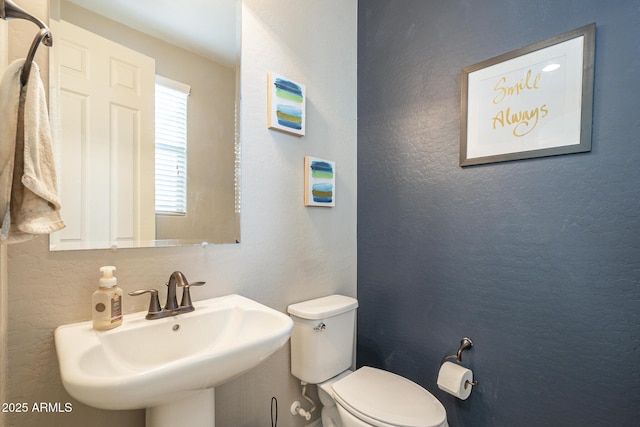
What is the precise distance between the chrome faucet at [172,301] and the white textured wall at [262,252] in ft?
0.28

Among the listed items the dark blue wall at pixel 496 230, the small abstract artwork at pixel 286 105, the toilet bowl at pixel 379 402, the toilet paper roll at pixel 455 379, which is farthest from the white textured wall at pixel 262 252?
the toilet paper roll at pixel 455 379

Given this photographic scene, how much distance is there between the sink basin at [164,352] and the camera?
0.58 meters

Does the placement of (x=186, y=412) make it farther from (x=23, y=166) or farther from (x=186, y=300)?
(x=23, y=166)

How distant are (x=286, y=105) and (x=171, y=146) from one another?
0.56 m

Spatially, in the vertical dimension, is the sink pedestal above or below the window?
below

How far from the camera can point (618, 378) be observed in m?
0.96

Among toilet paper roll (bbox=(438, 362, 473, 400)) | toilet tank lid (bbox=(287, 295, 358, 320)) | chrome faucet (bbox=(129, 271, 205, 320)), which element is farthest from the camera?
toilet tank lid (bbox=(287, 295, 358, 320))

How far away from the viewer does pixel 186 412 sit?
0.82 meters

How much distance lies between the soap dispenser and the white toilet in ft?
2.34

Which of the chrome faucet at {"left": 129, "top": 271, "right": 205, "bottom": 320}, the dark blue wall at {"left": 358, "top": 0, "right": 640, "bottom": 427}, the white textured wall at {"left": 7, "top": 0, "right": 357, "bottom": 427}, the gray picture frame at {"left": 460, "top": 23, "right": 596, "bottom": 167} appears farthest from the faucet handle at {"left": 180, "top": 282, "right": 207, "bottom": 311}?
the gray picture frame at {"left": 460, "top": 23, "right": 596, "bottom": 167}

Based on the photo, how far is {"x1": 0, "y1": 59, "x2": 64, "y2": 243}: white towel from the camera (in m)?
0.55

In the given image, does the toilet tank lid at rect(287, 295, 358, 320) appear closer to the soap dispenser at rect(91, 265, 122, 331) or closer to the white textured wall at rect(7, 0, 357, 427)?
the white textured wall at rect(7, 0, 357, 427)

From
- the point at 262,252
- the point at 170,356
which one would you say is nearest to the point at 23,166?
the point at 170,356

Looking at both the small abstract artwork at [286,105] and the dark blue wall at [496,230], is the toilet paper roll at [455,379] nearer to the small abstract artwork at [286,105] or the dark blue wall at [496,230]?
the dark blue wall at [496,230]
